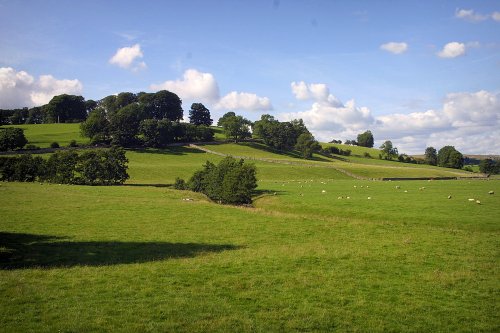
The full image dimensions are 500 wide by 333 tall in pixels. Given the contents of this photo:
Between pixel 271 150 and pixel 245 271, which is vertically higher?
pixel 271 150

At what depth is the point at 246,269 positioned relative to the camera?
792 inches

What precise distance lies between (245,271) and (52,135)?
441 ft

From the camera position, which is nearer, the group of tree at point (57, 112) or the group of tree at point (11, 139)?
the group of tree at point (11, 139)

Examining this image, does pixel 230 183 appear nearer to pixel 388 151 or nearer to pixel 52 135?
pixel 52 135

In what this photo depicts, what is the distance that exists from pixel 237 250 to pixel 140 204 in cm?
2327

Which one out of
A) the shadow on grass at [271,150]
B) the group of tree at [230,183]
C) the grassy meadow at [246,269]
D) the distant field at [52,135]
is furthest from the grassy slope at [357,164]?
the grassy meadow at [246,269]

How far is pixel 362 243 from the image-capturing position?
27.4 metres

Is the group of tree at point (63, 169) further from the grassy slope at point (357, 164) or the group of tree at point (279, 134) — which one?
the group of tree at point (279, 134)

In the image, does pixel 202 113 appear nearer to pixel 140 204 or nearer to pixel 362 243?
pixel 140 204

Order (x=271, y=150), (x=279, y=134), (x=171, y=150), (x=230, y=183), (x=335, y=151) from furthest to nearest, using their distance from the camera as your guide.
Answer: (x=335, y=151)
(x=279, y=134)
(x=271, y=150)
(x=171, y=150)
(x=230, y=183)

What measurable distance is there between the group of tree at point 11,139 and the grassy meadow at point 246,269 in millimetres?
71031

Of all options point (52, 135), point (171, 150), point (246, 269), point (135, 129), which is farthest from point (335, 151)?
point (246, 269)

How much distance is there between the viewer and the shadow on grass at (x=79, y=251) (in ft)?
68.2

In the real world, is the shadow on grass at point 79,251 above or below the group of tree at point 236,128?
below
